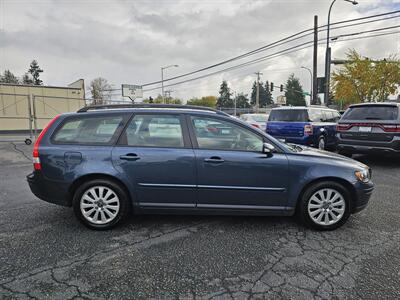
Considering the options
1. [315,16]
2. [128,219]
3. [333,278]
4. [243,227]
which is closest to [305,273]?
[333,278]

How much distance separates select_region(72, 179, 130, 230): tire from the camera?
139 inches

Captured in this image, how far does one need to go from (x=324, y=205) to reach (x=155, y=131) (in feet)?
7.83

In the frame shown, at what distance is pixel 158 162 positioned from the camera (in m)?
3.50

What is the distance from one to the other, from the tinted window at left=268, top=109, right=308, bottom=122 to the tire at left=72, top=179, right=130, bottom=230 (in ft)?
24.6

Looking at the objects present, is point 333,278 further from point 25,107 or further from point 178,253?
point 25,107

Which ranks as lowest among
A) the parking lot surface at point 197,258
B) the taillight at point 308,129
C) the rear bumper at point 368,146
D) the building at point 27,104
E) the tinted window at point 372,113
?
the parking lot surface at point 197,258

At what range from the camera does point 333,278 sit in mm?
2625

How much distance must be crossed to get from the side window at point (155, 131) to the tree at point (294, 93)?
83.1 meters

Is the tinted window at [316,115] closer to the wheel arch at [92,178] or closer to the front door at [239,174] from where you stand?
the front door at [239,174]

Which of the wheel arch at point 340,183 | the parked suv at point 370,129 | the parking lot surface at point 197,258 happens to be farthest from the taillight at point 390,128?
the wheel arch at point 340,183

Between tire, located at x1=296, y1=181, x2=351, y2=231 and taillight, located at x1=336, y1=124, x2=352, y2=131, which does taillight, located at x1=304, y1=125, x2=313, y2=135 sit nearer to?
taillight, located at x1=336, y1=124, x2=352, y2=131

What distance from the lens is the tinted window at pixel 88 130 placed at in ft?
11.8

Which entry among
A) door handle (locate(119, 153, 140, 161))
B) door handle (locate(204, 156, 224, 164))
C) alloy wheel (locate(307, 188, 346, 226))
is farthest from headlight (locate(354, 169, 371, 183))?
door handle (locate(119, 153, 140, 161))

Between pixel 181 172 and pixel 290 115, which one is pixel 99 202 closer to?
pixel 181 172
